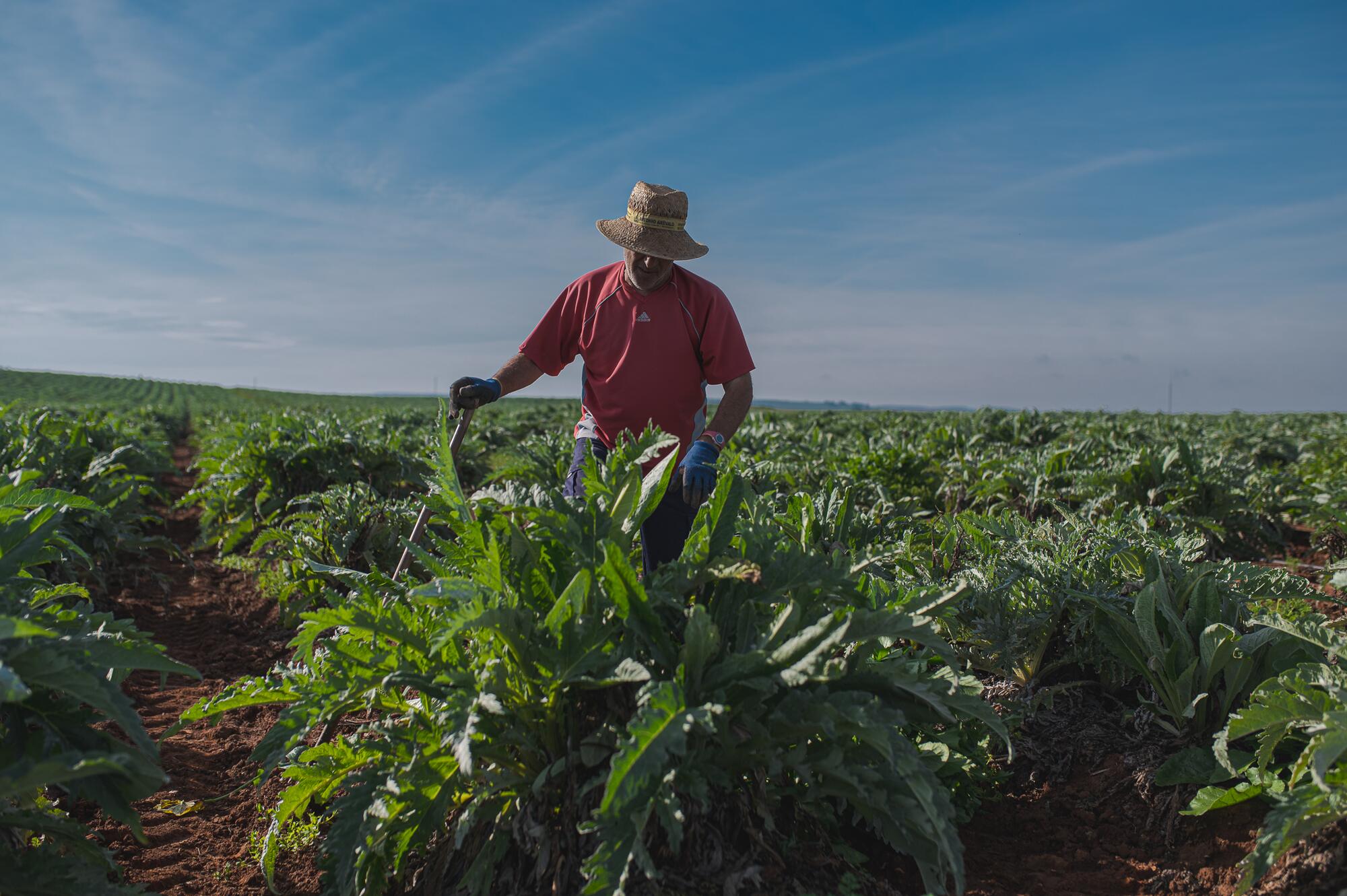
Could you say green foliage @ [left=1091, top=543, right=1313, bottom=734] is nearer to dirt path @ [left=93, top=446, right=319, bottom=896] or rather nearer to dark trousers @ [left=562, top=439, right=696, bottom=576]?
dark trousers @ [left=562, top=439, right=696, bottom=576]

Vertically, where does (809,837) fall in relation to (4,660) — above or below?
below

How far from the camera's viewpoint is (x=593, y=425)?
420 centimetres

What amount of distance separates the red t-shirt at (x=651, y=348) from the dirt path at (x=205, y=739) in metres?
2.13

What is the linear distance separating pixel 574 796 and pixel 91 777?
3.86 ft

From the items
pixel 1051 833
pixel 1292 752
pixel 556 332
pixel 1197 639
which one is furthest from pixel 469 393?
pixel 1292 752

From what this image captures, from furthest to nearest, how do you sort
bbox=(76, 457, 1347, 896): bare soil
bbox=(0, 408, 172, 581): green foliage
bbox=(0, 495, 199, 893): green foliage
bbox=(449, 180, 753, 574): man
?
bbox=(0, 408, 172, 581): green foliage, bbox=(449, 180, 753, 574): man, bbox=(76, 457, 1347, 896): bare soil, bbox=(0, 495, 199, 893): green foliage

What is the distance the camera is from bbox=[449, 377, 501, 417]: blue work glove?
377 centimetres

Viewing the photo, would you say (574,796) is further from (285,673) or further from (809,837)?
(285,673)

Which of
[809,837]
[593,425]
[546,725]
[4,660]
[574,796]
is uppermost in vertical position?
[593,425]

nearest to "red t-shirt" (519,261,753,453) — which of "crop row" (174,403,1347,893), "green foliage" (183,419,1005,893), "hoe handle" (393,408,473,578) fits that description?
"hoe handle" (393,408,473,578)

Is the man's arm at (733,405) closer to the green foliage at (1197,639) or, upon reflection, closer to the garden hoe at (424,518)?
→ the garden hoe at (424,518)

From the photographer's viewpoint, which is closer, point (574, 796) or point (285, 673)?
point (574, 796)

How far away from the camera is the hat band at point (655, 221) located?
3.85 metres

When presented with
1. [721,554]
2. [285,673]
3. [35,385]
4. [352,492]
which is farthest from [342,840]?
[35,385]
